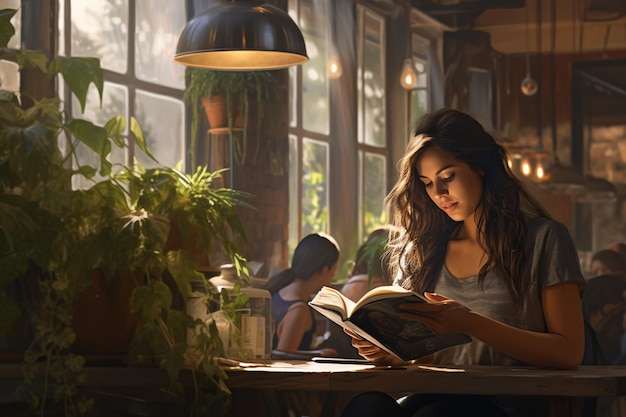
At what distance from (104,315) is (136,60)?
2619 mm

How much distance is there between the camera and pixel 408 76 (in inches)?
271

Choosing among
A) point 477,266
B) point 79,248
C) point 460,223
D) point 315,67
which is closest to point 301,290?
point 315,67

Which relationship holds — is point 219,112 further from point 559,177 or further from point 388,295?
point 388,295

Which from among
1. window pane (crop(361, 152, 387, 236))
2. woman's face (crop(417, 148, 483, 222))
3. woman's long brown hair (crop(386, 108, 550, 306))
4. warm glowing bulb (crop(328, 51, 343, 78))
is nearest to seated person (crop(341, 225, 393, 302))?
window pane (crop(361, 152, 387, 236))

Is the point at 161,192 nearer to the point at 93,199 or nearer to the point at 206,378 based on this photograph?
the point at 93,199

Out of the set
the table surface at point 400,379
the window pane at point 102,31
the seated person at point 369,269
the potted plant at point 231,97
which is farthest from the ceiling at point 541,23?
the table surface at point 400,379

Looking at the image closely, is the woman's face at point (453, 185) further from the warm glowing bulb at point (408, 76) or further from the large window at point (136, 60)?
the warm glowing bulb at point (408, 76)

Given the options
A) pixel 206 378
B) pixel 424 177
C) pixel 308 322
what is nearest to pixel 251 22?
pixel 424 177

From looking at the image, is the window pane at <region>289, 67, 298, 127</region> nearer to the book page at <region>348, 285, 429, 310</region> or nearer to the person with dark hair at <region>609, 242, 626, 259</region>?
the person with dark hair at <region>609, 242, 626, 259</region>

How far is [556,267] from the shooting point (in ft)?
7.72

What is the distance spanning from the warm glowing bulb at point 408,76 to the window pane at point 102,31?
2662 mm

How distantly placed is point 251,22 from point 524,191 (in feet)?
3.64

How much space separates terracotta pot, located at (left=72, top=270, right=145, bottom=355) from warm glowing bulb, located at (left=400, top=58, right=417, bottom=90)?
15.7 feet

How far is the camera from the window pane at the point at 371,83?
22.9ft
